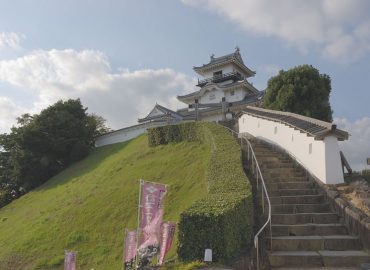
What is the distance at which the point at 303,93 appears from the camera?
19156mm

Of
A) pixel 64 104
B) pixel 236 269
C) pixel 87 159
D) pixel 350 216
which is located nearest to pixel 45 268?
pixel 236 269

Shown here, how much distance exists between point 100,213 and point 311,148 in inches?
321

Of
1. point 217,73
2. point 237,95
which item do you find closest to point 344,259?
point 237,95

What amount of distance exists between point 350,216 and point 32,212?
16737 millimetres

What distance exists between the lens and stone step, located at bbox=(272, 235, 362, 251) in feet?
23.8

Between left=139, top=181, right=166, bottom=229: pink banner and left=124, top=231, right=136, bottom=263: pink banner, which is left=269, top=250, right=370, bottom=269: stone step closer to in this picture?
left=139, top=181, right=166, bottom=229: pink banner

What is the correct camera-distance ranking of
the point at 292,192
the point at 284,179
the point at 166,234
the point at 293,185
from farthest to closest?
the point at 284,179
the point at 293,185
the point at 292,192
the point at 166,234

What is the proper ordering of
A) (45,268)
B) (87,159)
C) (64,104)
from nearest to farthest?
(45,268), (87,159), (64,104)

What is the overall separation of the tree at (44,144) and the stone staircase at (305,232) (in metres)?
24.1

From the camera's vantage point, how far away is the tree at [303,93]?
1914cm

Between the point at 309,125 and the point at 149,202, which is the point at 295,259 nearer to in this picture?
the point at 149,202

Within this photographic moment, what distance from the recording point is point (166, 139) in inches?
822

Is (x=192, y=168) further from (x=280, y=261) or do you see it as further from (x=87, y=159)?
(x=87, y=159)

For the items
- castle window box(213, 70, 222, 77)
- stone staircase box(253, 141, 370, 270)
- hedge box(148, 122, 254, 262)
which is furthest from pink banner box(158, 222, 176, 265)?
castle window box(213, 70, 222, 77)
